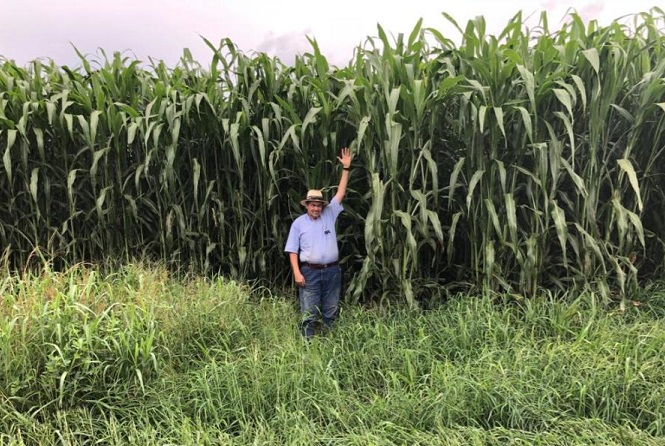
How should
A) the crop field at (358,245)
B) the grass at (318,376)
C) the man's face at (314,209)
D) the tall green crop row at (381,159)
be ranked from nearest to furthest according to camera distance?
the grass at (318,376)
the crop field at (358,245)
the tall green crop row at (381,159)
the man's face at (314,209)

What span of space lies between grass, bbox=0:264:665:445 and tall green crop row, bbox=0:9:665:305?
0.55 meters

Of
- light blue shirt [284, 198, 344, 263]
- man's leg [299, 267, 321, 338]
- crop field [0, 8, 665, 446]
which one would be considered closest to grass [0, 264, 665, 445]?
crop field [0, 8, 665, 446]

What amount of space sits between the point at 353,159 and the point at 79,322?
7.28ft

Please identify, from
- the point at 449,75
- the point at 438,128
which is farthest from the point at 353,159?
the point at 449,75

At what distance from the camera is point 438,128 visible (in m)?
3.31

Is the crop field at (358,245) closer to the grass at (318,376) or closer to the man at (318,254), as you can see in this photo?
the grass at (318,376)

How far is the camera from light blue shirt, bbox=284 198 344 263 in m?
3.31

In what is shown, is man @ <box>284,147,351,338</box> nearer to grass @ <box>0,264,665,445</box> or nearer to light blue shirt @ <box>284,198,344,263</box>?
light blue shirt @ <box>284,198,344,263</box>

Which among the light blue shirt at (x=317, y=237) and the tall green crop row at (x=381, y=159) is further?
the light blue shirt at (x=317, y=237)

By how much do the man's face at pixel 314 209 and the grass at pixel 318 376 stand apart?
903 mm

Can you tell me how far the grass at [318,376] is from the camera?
2.04 meters

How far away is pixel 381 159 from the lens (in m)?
3.23

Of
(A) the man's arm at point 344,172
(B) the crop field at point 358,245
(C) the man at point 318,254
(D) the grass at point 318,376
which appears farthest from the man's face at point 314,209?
(D) the grass at point 318,376

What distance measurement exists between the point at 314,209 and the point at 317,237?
214 mm
